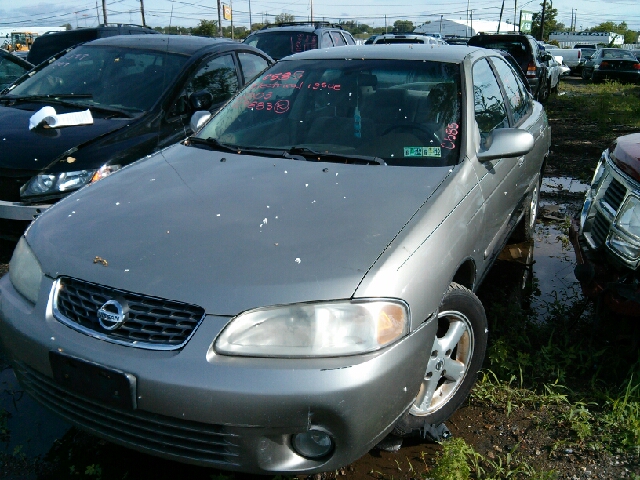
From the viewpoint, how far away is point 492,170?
3.28 metres

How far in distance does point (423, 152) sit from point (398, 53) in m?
0.89

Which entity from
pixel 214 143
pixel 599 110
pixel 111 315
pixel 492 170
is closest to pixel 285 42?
pixel 599 110

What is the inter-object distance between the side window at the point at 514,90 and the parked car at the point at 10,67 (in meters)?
5.81

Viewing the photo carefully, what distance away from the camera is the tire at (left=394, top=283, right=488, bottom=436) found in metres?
2.53

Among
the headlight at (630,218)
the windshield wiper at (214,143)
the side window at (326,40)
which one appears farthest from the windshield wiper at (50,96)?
the side window at (326,40)

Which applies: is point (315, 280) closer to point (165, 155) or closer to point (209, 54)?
point (165, 155)

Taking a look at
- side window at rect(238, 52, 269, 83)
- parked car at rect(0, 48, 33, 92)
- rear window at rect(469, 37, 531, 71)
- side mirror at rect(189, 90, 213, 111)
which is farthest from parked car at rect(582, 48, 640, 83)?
side mirror at rect(189, 90, 213, 111)

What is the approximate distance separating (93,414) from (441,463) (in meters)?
1.31

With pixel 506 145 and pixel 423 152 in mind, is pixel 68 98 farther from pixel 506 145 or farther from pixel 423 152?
pixel 506 145

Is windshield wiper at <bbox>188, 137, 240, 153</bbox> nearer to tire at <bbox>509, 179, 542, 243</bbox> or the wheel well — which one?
the wheel well

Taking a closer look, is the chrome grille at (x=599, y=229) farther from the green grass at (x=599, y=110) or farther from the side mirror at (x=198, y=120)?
the green grass at (x=599, y=110)

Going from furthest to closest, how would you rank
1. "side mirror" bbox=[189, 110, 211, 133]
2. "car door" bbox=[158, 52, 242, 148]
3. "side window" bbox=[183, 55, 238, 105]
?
1. "side window" bbox=[183, 55, 238, 105]
2. "car door" bbox=[158, 52, 242, 148]
3. "side mirror" bbox=[189, 110, 211, 133]

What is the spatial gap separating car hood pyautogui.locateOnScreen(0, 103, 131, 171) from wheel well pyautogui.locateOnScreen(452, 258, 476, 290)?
292 cm

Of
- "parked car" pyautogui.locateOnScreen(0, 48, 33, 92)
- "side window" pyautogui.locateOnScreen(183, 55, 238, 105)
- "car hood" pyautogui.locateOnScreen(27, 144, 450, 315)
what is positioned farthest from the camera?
"parked car" pyautogui.locateOnScreen(0, 48, 33, 92)
